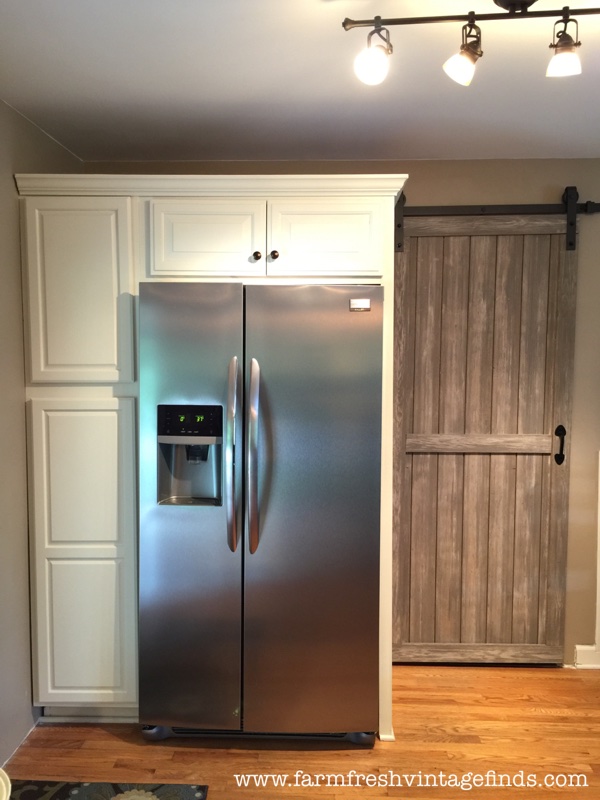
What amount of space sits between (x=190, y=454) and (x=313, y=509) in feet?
1.73

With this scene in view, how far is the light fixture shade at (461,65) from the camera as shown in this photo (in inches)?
57.4

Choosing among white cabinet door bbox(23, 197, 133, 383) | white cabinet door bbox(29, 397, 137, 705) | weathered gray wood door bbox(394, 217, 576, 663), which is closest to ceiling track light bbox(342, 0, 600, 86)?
white cabinet door bbox(23, 197, 133, 383)

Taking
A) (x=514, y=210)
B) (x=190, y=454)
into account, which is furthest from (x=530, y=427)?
(x=190, y=454)

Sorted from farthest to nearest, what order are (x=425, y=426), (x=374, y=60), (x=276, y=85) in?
1. (x=425, y=426)
2. (x=276, y=85)
3. (x=374, y=60)

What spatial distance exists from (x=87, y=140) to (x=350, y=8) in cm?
152

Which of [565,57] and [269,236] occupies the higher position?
[565,57]

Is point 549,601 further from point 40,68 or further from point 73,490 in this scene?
point 40,68

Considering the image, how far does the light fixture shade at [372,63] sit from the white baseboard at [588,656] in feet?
9.24

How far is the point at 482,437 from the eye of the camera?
9.52ft

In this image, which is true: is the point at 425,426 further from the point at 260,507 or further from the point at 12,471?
the point at 12,471

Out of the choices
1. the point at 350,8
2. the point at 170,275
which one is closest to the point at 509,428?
the point at 170,275

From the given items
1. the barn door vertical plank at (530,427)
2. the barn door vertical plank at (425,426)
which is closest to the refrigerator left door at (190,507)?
the barn door vertical plank at (425,426)

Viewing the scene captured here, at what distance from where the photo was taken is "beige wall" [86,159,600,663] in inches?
112

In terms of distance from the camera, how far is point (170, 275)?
230 centimetres
